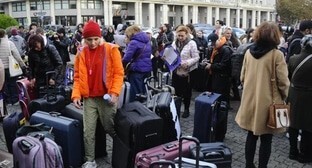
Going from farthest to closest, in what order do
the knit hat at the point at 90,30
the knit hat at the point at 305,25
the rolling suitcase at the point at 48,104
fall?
the knit hat at the point at 305,25, the rolling suitcase at the point at 48,104, the knit hat at the point at 90,30

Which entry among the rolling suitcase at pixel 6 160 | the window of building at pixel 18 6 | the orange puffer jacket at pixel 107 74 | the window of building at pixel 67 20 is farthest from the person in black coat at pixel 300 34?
the window of building at pixel 18 6

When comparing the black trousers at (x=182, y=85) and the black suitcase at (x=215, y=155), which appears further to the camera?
the black trousers at (x=182, y=85)

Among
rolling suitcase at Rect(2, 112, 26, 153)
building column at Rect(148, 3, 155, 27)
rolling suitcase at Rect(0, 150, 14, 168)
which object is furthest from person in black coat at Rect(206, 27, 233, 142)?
building column at Rect(148, 3, 155, 27)

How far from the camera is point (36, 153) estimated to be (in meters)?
3.43

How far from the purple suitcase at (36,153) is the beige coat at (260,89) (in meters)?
2.15

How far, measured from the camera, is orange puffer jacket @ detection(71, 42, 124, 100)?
4266 mm

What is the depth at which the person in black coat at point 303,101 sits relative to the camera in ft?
14.6

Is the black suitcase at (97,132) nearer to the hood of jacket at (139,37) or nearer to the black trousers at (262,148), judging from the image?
the hood of jacket at (139,37)

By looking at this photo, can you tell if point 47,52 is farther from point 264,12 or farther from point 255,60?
point 264,12

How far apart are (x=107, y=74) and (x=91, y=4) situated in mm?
70865

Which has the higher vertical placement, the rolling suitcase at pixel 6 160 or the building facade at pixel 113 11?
the building facade at pixel 113 11

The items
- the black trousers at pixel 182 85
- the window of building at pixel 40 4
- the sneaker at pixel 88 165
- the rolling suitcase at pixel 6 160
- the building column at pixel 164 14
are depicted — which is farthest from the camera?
the building column at pixel 164 14

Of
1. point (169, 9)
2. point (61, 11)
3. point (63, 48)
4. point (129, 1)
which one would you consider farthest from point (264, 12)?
point (63, 48)

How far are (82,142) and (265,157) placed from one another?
7.39ft
